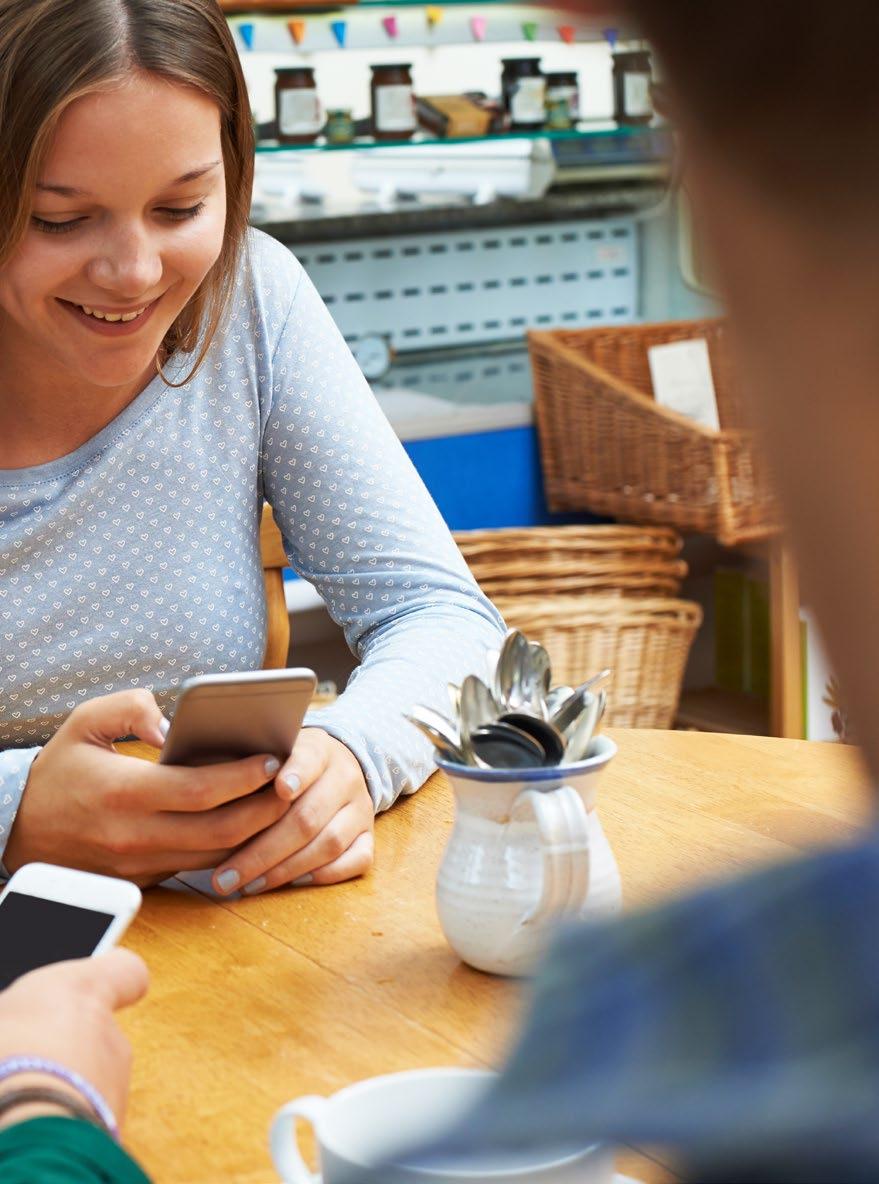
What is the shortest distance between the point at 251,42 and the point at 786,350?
10.7 ft

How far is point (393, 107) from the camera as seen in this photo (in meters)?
3.34

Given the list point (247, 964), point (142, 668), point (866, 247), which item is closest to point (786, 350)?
point (866, 247)

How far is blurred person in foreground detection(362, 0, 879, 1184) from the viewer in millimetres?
236

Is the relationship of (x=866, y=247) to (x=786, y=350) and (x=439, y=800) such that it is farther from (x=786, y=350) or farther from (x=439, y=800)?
(x=439, y=800)

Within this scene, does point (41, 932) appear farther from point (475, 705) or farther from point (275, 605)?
point (275, 605)

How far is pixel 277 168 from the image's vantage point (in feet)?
10.9

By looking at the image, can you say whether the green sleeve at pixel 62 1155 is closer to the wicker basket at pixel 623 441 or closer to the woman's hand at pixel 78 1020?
the woman's hand at pixel 78 1020

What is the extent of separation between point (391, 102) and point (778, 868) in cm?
322

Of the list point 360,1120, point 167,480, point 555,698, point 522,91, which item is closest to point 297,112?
point 522,91

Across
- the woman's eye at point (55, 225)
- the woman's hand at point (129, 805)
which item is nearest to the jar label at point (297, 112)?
the woman's eye at point (55, 225)

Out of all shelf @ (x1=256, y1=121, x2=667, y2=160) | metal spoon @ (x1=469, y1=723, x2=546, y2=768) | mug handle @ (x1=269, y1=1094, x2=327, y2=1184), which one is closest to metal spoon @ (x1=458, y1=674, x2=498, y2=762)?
metal spoon @ (x1=469, y1=723, x2=546, y2=768)

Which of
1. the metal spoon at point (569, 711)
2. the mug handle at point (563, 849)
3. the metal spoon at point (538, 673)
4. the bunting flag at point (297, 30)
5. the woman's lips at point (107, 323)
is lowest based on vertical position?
the mug handle at point (563, 849)

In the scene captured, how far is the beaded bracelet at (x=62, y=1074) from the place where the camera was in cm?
68

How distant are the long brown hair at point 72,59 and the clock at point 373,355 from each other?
6.53ft
